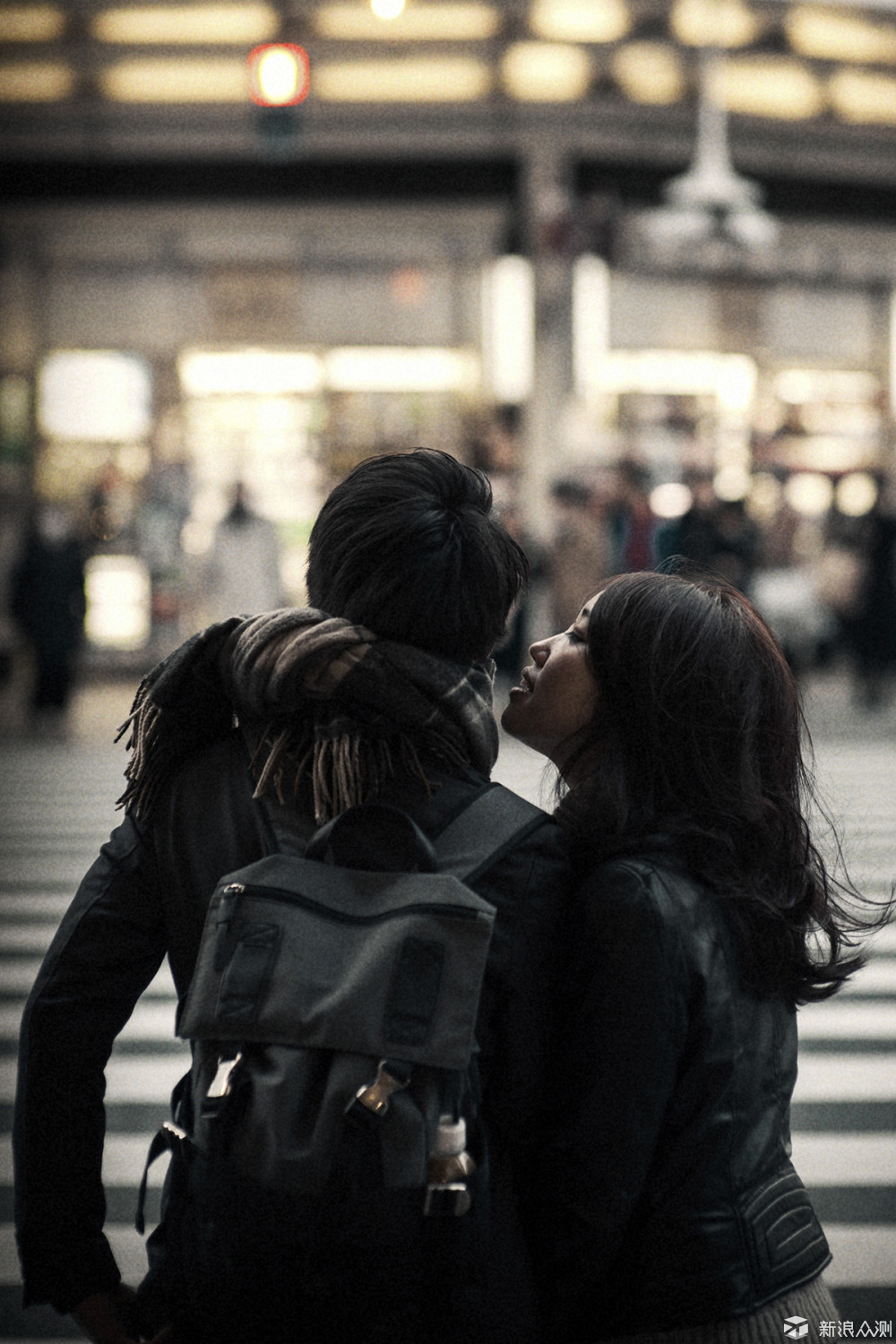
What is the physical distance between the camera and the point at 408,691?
1.63 metres

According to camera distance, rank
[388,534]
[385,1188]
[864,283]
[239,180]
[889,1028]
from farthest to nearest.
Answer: [864,283], [239,180], [889,1028], [388,534], [385,1188]

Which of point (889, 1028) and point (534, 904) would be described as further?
point (889, 1028)

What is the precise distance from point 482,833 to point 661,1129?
0.44 meters

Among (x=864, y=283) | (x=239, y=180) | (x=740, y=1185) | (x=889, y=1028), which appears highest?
(x=239, y=180)

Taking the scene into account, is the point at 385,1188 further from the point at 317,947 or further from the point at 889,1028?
the point at 889,1028

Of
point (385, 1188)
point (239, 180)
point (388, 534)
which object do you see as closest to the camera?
point (385, 1188)

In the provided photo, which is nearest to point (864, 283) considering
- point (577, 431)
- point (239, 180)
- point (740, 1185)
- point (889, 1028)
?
point (577, 431)

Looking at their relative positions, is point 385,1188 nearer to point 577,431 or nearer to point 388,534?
point 388,534

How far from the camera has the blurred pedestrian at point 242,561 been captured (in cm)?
1395

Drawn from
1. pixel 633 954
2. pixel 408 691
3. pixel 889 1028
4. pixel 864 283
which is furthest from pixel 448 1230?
pixel 864 283

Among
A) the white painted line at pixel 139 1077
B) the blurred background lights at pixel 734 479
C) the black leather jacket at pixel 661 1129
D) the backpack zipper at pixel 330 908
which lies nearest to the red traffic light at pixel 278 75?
the blurred background lights at pixel 734 479

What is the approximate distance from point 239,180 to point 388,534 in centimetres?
Answer: 1794

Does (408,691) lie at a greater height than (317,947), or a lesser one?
greater

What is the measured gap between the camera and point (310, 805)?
1671mm
